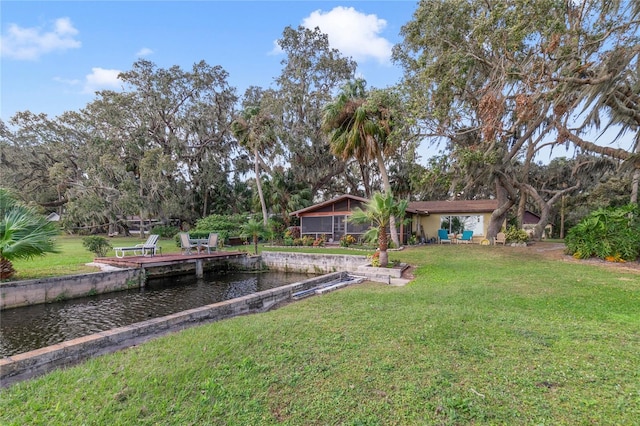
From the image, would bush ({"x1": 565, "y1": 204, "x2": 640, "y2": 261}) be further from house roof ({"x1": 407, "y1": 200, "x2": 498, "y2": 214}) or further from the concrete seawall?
the concrete seawall

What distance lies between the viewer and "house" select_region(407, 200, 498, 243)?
63.0 feet

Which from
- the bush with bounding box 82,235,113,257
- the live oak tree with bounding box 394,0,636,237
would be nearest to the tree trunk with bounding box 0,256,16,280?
the bush with bounding box 82,235,113,257

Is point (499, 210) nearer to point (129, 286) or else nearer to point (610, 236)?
point (610, 236)

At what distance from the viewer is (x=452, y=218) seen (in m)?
20.2

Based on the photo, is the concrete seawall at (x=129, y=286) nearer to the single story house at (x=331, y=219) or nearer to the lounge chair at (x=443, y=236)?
the single story house at (x=331, y=219)

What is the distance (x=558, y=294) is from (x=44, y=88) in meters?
14.4

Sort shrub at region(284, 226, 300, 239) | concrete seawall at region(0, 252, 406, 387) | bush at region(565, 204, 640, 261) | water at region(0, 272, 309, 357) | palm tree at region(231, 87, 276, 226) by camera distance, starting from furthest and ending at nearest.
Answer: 1. palm tree at region(231, 87, 276, 226)
2. shrub at region(284, 226, 300, 239)
3. bush at region(565, 204, 640, 261)
4. water at region(0, 272, 309, 357)
5. concrete seawall at region(0, 252, 406, 387)

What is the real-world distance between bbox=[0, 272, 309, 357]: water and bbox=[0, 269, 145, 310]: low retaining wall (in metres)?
0.20

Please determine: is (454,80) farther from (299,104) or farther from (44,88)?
(299,104)

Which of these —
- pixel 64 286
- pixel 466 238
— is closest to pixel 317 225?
pixel 466 238

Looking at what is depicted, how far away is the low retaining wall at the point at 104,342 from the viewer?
3.41 metres

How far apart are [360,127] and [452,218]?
931cm

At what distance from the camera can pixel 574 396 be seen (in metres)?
2.68

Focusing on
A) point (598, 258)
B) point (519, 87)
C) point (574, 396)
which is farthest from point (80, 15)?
point (598, 258)
